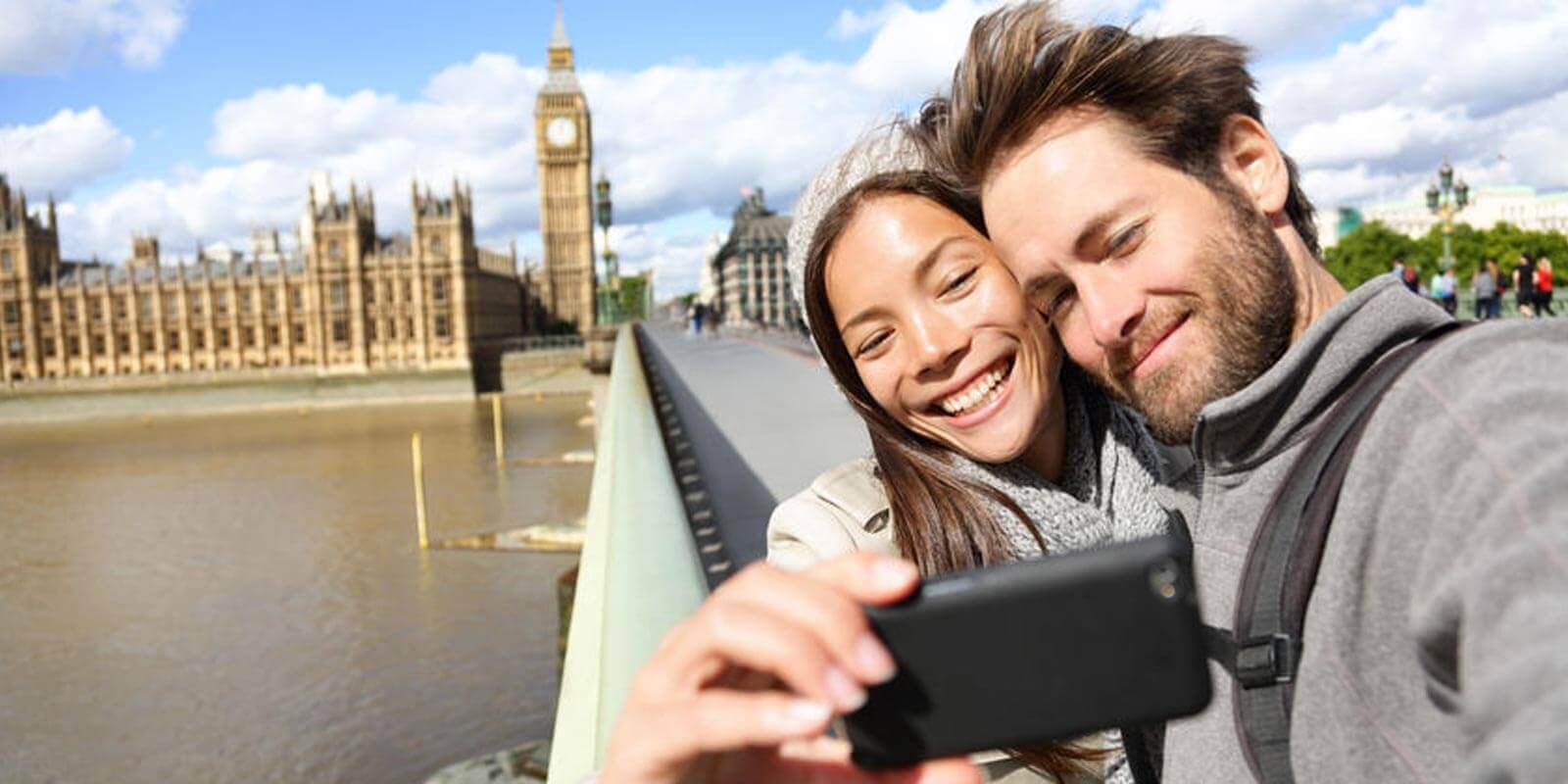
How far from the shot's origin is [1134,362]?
1157 millimetres

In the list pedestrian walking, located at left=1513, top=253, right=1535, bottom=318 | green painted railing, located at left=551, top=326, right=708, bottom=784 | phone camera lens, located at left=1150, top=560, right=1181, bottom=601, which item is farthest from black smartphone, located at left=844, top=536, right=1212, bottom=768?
pedestrian walking, located at left=1513, top=253, right=1535, bottom=318

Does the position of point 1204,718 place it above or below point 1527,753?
below

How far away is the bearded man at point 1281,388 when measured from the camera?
552 mm

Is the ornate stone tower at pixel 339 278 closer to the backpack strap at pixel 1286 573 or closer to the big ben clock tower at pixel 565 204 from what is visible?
the big ben clock tower at pixel 565 204

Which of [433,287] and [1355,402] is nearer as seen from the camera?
[1355,402]

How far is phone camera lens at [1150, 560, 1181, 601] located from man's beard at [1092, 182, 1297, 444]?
21.0 inches

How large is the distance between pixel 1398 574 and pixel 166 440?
168 feet

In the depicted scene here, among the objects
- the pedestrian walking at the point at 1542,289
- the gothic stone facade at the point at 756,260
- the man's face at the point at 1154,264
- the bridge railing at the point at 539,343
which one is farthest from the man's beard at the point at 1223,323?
the gothic stone facade at the point at 756,260

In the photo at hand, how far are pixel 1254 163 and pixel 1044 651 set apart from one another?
2.48ft

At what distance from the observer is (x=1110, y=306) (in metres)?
1.15

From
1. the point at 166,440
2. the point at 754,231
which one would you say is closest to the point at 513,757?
the point at 166,440

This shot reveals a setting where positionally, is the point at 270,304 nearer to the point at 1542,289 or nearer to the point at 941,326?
the point at 1542,289

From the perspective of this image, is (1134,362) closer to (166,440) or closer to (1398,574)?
(1398,574)

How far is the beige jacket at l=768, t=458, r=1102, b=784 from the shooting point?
128 cm
